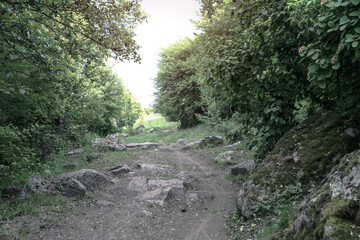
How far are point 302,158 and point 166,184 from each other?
4.34 metres

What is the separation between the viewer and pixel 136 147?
15125 millimetres

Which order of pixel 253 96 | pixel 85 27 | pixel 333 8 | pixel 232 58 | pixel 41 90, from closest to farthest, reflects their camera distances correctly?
pixel 333 8
pixel 232 58
pixel 253 96
pixel 41 90
pixel 85 27

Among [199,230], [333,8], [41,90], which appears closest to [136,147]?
[41,90]

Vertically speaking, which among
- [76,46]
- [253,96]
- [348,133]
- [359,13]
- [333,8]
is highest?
[76,46]

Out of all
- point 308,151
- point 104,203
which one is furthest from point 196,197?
point 308,151

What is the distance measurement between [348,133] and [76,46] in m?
6.37

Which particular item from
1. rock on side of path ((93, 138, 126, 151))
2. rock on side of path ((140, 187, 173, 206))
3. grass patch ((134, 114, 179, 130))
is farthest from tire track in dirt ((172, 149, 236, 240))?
grass patch ((134, 114, 179, 130))

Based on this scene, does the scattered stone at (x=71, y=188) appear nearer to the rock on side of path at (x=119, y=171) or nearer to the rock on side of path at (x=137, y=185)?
the rock on side of path at (x=137, y=185)

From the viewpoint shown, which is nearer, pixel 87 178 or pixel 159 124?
pixel 87 178

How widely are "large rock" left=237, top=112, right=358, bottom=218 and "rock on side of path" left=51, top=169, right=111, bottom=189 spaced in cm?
472

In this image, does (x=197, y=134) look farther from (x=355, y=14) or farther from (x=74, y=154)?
(x=355, y=14)

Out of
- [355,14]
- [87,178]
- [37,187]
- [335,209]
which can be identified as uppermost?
[355,14]

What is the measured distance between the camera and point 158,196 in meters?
6.23

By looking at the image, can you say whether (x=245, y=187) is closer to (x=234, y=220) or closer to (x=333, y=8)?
(x=234, y=220)
